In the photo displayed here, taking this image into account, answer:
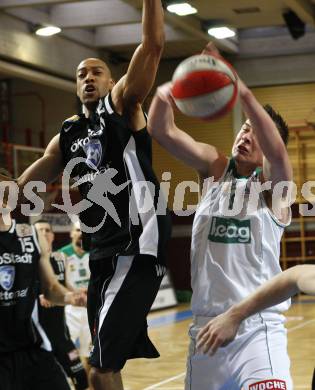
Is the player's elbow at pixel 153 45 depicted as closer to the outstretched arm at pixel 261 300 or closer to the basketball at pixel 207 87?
the basketball at pixel 207 87

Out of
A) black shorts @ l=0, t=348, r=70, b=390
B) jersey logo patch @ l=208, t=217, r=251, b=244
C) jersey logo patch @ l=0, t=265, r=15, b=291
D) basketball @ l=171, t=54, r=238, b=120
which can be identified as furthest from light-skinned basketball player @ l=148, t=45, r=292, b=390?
jersey logo patch @ l=0, t=265, r=15, b=291

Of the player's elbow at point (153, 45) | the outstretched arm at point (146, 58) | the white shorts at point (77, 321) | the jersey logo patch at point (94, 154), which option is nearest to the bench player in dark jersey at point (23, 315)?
the jersey logo patch at point (94, 154)

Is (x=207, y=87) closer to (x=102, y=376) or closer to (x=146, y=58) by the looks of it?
(x=146, y=58)

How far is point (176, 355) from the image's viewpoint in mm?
11766

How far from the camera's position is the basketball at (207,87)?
3.60m

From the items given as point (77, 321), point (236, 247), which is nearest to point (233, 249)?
point (236, 247)

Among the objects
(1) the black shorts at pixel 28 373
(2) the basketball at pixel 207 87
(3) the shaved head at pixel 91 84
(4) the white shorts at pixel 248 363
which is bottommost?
(1) the black shorts at pixel 28 373

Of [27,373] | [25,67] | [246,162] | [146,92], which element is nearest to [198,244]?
[246,162]

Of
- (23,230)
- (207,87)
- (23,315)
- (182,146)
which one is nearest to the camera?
(207,87)

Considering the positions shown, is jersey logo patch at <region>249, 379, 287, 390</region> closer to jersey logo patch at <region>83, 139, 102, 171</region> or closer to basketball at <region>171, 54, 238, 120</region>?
basketball at <region>171, 54, 238, 120</region>

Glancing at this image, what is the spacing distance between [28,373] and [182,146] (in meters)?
2.07

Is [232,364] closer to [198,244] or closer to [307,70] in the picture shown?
[198,244]

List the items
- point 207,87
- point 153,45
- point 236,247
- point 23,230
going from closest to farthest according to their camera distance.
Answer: point 207,87
point 236,247
point 153,45
point 23,230

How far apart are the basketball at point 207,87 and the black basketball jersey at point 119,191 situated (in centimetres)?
110
